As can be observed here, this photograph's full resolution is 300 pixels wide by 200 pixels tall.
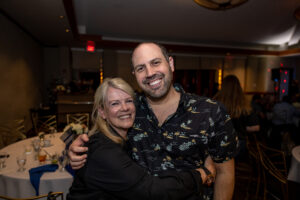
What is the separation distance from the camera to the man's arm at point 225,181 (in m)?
1.20

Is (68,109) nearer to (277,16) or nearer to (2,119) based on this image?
(2,119)

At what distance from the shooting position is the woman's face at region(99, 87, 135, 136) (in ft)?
4.25

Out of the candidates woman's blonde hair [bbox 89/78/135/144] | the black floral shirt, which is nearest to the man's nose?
woman's blonde hair [bbox 89/78/135/144]

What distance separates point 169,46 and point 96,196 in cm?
754

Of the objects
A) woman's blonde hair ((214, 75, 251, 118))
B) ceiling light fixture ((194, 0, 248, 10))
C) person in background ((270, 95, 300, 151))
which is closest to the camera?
woman's blonde hair ((214, 75, 251, 118))

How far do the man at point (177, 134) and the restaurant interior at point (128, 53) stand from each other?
3.58 ft

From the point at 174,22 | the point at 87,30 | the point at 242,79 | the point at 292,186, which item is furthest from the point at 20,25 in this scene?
the point at 242,79

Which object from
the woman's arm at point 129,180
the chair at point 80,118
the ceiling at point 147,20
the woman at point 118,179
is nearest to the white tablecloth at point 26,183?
the woman at point 118,179

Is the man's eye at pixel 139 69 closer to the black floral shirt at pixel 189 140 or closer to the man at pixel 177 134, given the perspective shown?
the man at pixel 177 134

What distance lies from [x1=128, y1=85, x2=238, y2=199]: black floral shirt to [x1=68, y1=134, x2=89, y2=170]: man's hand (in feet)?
1.05

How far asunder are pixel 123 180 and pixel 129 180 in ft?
0.10

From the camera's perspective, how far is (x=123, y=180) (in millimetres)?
972

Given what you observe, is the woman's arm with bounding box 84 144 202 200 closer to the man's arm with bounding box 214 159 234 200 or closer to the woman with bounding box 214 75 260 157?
the man's arm with bounding box 214 159 234 200

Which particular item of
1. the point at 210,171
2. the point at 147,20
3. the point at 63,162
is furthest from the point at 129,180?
the point at 147,20
